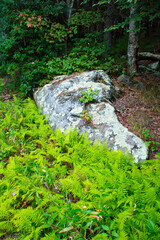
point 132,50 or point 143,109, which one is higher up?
point 132,50

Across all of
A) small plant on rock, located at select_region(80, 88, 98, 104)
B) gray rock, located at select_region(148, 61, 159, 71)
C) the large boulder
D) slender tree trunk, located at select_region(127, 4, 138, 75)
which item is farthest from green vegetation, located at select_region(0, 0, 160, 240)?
gray rock, located at select_region(148, 61, 159, 71)

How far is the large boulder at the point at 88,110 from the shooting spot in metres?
3.12

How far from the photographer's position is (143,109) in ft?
13.5

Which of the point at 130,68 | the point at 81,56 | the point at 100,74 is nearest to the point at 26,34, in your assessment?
the point at 81,56

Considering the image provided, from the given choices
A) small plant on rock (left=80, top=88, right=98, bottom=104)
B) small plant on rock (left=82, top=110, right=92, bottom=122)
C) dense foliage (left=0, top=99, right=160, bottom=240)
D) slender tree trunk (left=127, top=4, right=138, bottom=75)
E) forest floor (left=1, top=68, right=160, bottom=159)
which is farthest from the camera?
slender tree trunk (left=127, top=4, right=138, bottom=75)

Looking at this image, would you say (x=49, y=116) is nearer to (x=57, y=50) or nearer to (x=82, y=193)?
(x=82, y=193)

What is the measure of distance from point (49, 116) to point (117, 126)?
7.18ft

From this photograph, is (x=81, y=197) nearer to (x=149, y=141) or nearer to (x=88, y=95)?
(x=149, y=141)

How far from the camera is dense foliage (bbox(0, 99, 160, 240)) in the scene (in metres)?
1.69

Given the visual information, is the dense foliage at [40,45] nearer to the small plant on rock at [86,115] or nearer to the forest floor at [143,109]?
the forest floor at [143,109]

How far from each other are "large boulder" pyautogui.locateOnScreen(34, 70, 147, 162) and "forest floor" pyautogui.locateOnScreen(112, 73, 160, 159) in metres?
0.28

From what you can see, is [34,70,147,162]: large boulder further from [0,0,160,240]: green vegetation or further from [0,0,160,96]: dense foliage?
[0,0,160,96]: dense foliage

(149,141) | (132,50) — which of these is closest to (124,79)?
(132,50)

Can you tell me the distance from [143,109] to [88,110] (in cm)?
159
